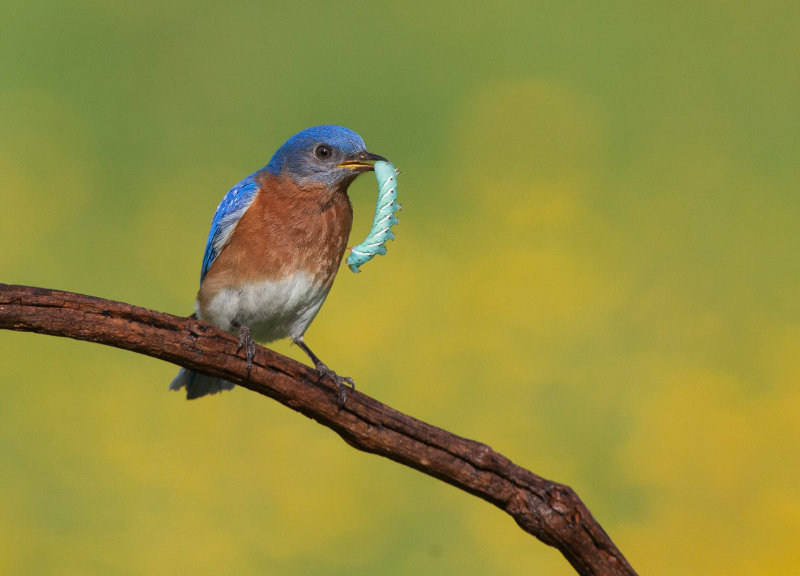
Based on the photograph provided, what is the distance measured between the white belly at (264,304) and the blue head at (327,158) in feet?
1.64

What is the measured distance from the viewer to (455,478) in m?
3.08

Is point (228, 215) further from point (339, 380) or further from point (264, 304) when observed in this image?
point (339, 380)

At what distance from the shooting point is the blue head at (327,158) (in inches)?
165

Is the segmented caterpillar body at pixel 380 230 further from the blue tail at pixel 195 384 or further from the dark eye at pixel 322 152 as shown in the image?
the blue tail at pixel 195 384

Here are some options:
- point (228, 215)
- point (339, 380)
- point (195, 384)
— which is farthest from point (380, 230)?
point (195, 384)

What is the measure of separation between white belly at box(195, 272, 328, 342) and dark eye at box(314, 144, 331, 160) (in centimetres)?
60

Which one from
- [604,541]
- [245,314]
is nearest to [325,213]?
[245,314]

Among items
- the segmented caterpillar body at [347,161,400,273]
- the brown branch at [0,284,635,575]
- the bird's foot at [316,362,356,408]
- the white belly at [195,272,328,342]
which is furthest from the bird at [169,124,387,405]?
the brown branch at [0,284,635,575]

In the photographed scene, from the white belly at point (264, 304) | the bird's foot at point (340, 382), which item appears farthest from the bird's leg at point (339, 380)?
the white belly at point (264, 304)

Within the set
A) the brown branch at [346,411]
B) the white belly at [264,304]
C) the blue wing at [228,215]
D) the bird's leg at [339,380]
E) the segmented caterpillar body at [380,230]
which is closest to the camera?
the brown branch at [346,411]

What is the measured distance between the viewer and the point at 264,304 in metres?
4.01

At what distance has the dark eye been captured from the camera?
4.24 m

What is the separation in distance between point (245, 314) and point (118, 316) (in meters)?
1.17

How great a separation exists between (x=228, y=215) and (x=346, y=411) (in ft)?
4.68
